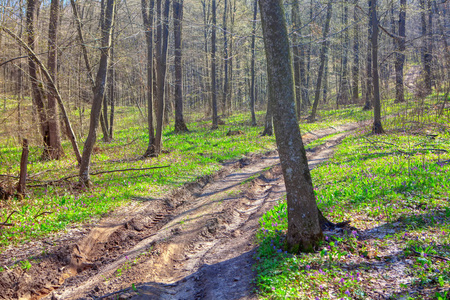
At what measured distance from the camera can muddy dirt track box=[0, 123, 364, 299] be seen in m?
4.88

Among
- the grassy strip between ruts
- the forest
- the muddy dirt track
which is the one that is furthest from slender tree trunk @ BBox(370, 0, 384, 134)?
the muddy dirt track

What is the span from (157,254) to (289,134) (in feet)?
11.9

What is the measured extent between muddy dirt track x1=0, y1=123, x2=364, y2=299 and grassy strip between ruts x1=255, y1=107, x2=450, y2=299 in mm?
541

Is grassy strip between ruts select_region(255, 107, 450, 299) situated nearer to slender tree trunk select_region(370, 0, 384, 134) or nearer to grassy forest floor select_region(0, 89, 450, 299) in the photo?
grassy forest floor select_region(0, 89, 450, 299)

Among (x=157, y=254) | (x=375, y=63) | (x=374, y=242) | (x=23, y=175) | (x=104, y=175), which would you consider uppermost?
(x=375, y=63)

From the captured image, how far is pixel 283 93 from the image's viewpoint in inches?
187

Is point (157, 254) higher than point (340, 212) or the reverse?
the reverse

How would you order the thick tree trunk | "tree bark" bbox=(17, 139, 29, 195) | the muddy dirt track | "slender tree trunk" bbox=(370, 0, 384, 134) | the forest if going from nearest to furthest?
the forest → the thick tree trunk → the muddy dirt track → "tree bark" bbox=(17, 139, 29, 195) → "slender tree trunk" bbox=(370, 0, 384, 134)

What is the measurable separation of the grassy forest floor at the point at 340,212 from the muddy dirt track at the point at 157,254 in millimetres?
287

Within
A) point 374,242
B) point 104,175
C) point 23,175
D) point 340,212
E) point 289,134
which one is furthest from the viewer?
point 104,175

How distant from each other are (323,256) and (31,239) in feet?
19.7

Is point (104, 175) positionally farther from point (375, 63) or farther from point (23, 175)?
point (375, 63)

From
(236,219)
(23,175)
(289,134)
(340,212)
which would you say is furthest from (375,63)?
(23,175)

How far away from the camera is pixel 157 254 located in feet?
19.9
